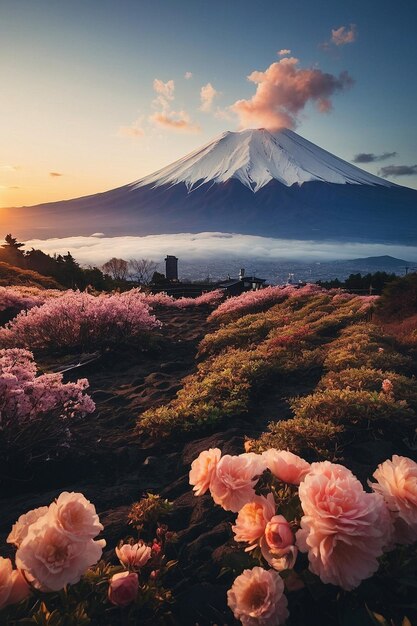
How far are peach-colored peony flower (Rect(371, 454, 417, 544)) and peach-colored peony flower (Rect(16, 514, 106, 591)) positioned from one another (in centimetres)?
133

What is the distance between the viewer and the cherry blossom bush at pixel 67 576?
1.81 metres

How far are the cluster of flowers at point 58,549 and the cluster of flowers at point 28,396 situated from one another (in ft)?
9.22

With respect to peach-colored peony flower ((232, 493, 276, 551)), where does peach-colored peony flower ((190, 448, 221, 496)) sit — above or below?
above

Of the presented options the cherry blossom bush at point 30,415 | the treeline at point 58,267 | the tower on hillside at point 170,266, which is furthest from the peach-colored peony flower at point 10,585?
the tower on hillside at point 170,266

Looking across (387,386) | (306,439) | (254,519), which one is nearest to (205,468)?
(254,519)

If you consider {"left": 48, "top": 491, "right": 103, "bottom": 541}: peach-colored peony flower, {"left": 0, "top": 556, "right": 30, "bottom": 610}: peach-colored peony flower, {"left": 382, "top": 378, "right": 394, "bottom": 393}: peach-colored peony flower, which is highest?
{"left": 48, "top": 491, "right": 103, "bottom": 541}: peach-colored peony flower

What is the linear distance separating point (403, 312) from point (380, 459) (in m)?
7.91

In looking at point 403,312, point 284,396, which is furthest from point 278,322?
point 284,396

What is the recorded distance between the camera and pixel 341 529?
170 cm

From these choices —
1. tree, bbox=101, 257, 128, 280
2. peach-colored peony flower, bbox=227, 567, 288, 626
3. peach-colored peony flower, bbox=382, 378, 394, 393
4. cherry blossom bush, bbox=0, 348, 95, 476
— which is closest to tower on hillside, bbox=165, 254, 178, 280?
cherry blossom bush, bbox=0, 348, 95, 476

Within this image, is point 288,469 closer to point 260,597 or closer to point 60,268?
point 260,597

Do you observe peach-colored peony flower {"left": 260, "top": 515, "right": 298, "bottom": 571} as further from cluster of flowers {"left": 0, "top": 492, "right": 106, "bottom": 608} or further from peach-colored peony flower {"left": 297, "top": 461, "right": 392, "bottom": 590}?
cluster of flowers {"left": 0, "top": 492, "right": 106, "bottom": 608}

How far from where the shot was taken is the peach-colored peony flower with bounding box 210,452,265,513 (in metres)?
2.03

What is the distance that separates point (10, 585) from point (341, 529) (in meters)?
1.42
